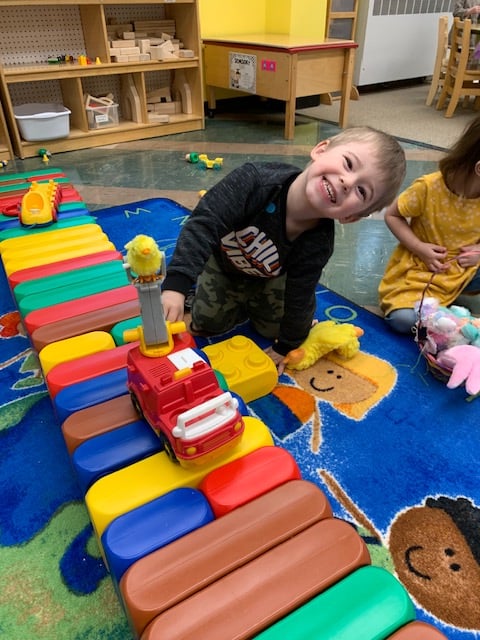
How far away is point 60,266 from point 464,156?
107 cm

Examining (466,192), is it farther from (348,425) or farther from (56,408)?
(56,408)

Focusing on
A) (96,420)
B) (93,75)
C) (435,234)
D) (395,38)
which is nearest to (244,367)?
(96,420)

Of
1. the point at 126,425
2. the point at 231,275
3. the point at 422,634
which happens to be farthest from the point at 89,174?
the point at 422,634

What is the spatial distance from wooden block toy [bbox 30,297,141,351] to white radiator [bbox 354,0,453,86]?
4273mm

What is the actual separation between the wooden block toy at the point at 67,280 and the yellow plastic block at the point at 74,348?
18 centimetres

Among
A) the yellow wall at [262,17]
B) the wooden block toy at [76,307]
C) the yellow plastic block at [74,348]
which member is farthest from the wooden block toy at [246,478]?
the yellow wall at [262,17]

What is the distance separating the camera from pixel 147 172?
2580 millimetres

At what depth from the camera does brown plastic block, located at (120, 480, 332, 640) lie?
60 centimetres

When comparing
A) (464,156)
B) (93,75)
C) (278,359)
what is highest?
(464,156)

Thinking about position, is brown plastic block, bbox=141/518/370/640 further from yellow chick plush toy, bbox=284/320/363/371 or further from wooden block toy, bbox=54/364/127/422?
yellow chick plush toy, bbox=284/320/363/371

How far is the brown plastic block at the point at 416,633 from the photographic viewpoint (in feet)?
1.85

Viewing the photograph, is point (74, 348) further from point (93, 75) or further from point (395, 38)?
point (395, 38)

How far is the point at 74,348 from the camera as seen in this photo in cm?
102

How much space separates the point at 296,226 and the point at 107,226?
110 cm
